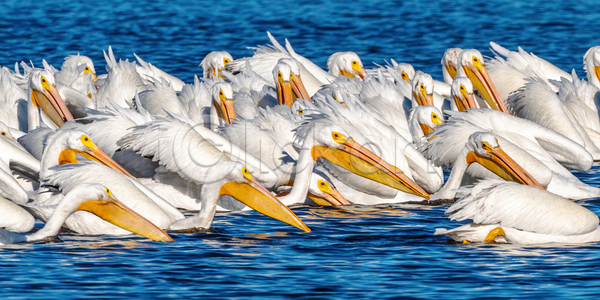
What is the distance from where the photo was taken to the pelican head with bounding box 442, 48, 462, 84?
10898 millimetres

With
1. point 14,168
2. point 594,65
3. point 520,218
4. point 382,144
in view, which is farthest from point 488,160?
point 594,65

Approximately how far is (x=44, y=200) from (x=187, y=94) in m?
3.00

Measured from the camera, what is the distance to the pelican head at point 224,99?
28.6ft

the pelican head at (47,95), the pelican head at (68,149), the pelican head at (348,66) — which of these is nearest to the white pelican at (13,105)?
the pelican head at (47,95)

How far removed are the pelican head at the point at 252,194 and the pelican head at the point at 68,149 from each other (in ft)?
3.55

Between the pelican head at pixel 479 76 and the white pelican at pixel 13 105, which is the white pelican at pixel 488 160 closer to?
the pelican head at pixel 479 76

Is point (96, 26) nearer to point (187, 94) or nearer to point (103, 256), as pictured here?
point (187, 94)

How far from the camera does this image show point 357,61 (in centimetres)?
1103

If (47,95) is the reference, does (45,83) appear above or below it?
above

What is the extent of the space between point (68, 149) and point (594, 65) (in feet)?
21.4

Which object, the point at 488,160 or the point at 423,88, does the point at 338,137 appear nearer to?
the point at 488,160

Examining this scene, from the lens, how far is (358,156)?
7285mm

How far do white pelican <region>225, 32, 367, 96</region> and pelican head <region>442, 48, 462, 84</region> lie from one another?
0.91 meters

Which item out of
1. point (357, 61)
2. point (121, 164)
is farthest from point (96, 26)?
point (121, 164)
